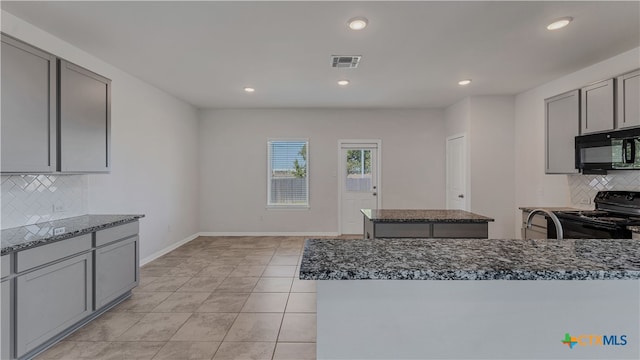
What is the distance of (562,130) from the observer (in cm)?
371

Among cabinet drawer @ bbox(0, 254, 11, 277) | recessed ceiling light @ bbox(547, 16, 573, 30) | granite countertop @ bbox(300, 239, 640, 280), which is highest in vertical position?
recessed ceiling light @ bbox(547, 16, 573, 30)

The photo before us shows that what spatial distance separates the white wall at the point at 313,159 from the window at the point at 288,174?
13cm

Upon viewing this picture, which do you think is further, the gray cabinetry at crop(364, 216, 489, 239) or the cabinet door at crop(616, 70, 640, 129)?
the gray cabinetry at crop(364, 216, 489, 239)

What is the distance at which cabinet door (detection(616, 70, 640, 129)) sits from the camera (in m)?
2.86

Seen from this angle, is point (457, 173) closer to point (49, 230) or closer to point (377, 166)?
point (377, 166)

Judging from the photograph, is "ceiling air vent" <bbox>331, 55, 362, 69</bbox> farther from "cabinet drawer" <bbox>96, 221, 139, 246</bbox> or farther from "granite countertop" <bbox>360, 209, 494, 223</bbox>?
"cabinet drawer" <bbox>96, 221, 139, 246</bbox>

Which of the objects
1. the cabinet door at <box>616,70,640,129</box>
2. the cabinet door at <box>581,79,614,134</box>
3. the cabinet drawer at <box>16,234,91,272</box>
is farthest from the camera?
the cabinet door at <box>581,79,614,134</box>

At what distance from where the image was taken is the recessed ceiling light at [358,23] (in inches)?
101

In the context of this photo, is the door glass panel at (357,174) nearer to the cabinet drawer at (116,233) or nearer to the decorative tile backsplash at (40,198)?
the cabinet drawer at (116,233)

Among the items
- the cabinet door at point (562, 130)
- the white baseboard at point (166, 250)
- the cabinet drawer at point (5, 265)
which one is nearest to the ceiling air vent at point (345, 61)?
the cabinet door at point (562, 130)

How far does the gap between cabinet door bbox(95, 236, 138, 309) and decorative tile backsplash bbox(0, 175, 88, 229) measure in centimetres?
71

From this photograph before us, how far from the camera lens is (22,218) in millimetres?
2613

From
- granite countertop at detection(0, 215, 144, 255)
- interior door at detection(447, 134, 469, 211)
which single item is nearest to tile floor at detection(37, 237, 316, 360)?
granite countertop at detection(0, 215, 144, 255)

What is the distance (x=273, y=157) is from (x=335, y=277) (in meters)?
5.34
